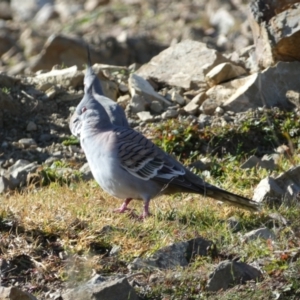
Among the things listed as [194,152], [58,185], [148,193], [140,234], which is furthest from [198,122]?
[140,234]

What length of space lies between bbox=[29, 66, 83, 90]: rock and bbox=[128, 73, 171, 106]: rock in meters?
0.72

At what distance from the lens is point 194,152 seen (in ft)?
31.3

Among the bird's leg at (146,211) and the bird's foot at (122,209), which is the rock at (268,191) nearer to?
the bird's leg at (146,211)

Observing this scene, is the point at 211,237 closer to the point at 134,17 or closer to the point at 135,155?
the point at 135,155

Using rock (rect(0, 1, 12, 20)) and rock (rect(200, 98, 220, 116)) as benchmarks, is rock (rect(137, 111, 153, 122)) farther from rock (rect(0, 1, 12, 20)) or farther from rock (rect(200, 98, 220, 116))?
rock (rect(0, 1, 12, 20))

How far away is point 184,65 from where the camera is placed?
1102 cm

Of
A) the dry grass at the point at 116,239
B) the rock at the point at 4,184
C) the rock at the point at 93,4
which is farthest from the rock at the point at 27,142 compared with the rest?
the rock at the point at 93,4

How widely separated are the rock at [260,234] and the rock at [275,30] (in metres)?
3.62

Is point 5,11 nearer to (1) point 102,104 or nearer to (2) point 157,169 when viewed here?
(1) point 102,104

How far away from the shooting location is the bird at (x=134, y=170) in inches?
295

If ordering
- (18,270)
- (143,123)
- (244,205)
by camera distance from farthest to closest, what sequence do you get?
1. (143,123)
2. (244,205)
3. (18,270)

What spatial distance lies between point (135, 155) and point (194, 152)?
2.06 metres

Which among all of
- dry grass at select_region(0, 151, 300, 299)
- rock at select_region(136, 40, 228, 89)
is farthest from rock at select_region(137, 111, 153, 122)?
dry grass at select_region(0, 151, 300, 299)

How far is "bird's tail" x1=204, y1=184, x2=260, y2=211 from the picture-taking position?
7.34 meters
